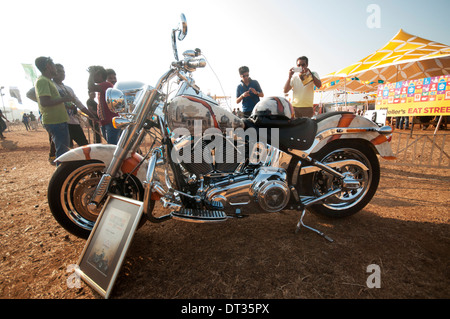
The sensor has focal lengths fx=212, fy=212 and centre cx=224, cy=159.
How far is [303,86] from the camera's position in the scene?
14.6 ft

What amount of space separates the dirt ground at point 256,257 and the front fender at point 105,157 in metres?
0.74

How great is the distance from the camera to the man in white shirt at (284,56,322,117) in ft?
13.8

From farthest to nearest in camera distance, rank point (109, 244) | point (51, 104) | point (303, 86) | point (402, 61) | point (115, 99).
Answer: point (402, 61) → point (303, 86) → point (51, 104) → point (115, 99) → point (109, 244)

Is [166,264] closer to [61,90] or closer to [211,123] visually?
[211,123]

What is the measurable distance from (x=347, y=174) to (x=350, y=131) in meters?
0.47

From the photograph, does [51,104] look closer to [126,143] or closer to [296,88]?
[126,143]

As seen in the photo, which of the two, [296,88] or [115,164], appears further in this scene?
[296,88]

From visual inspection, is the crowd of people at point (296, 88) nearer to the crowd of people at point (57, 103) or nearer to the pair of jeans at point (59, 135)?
the crowd of people at point (57, 103)

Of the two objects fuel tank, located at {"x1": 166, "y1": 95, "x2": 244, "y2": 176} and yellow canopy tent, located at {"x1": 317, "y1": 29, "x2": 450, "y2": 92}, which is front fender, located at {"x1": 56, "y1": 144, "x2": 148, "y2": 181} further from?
yellow canopy tent, located at {"x1": 317, "y1": 29, "x2": 450, "y2": 92}

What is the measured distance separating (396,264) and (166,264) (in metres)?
1.94

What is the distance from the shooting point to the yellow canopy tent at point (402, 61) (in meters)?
7.36

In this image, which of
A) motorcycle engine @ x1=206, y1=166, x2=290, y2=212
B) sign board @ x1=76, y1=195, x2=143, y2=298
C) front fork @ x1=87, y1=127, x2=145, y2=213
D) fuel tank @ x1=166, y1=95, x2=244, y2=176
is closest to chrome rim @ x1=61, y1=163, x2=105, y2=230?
front fork @ x1=87, y1=127, x2=145, y2=213

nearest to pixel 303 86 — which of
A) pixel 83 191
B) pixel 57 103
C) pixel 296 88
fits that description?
pixel 296 88
